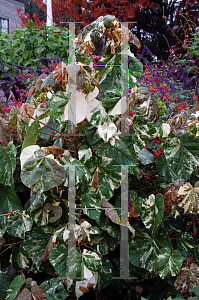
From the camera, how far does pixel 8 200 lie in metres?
1.29

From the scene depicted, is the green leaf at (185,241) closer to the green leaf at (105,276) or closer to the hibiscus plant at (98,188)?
the hibiscus plant at (98,188)

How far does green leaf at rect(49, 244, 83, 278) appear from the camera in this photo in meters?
1.03

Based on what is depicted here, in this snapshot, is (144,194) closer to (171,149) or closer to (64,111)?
(171,149)

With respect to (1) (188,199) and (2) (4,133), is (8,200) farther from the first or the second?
(1) (188,199)

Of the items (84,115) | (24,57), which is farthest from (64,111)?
(24,57)

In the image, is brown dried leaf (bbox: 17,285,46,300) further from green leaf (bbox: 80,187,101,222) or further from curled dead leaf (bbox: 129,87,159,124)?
curled dead leaf (bbox: 129,87,159,124)

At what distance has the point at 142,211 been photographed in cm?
114

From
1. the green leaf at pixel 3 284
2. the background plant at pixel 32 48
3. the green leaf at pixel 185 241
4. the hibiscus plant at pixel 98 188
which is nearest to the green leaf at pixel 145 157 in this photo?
the hibiscus plant at pixel 98 188

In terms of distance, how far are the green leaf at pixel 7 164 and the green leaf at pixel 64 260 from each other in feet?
1.18

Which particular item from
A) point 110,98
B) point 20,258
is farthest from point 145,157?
point 20,258

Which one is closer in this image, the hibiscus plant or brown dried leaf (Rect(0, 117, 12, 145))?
the hibiscus plant

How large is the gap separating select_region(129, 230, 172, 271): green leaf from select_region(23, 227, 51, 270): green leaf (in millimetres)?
407

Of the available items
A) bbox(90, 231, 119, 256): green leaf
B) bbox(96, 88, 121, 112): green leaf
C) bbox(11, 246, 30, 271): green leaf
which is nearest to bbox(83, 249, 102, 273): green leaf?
bbox(90, 231, 119, 256): green leaf

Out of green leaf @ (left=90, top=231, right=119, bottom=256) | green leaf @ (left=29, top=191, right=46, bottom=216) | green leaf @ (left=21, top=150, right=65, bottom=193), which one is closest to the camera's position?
green leaf @ (left=21, top=150, right=65, bottom=193)
